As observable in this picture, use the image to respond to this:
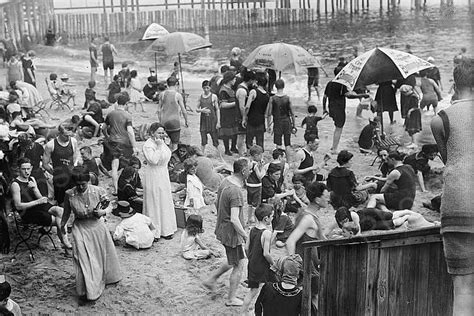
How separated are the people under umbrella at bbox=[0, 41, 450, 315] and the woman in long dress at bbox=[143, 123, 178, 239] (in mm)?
12

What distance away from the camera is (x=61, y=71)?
26391mm

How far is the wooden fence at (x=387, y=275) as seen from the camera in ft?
13.2

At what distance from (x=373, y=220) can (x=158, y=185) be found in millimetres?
2604

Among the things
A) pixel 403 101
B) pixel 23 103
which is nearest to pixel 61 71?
pixel 23 103

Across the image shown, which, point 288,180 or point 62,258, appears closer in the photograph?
point 62,258

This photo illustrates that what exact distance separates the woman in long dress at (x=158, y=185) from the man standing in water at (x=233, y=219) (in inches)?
65.4

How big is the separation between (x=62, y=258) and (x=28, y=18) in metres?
24.9

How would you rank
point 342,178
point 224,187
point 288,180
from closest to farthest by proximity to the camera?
point 224,187 → point 342,178 → point 288,180

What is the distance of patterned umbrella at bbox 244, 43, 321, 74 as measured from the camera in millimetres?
13117

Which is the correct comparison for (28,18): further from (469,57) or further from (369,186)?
(469,57)

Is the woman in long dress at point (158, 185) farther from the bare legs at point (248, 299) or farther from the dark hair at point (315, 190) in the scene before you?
the dark hair at point (315, 190)

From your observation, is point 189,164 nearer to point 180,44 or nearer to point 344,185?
point 344,185

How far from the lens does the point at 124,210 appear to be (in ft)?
29.7

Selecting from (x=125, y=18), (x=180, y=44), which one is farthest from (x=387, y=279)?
(x=125, y=18)
